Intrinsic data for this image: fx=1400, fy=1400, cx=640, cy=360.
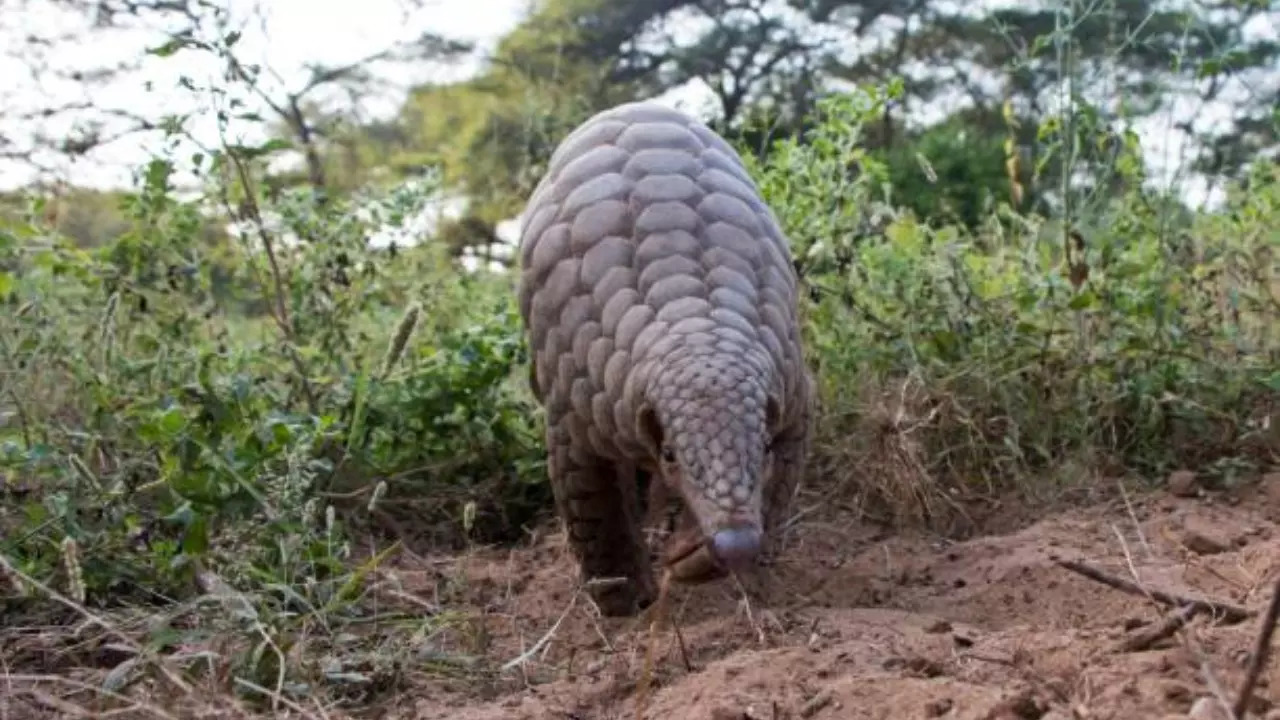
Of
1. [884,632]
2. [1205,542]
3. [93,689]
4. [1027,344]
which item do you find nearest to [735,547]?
[884,632]

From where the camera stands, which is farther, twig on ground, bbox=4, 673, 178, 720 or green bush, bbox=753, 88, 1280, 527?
green bush, bbox=753, 88, 1280, 527

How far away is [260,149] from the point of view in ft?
15.4

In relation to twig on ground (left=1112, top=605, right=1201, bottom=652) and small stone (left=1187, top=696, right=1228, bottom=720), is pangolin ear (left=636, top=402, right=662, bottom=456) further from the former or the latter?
small stone (left=1187, top=696, right=1228, bottom=720)

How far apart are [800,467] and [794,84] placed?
13212 millimetres

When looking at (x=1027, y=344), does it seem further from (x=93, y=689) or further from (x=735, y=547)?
(x=93, y=689)

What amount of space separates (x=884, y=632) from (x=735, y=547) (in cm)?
69

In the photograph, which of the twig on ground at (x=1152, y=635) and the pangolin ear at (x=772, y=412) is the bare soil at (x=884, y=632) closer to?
the twig on ground at (x=1152, y=635)

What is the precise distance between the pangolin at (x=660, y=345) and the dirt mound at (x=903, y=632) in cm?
22

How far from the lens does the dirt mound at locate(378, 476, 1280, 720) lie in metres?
2.29

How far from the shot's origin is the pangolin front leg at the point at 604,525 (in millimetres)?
3766

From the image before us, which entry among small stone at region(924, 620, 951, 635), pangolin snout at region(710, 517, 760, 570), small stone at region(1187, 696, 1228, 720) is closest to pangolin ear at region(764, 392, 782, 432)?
pangolin snout at region(710, 517, 760, 570)

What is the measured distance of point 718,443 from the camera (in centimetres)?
279

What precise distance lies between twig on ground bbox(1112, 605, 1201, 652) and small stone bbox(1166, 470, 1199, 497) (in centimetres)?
219

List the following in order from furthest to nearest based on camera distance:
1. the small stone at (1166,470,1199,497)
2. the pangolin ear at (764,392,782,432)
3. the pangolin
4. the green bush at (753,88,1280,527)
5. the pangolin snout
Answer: the green bush at (753,88,1280,527) → the small stone at (1166,470,1199,497) → the pangolin ear at (764,392,782,432) → the pangolin → the pangolin snout
